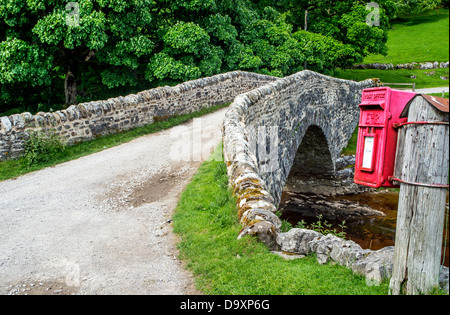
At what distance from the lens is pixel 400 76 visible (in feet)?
112

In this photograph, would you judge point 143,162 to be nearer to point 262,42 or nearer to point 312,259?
point 312,259

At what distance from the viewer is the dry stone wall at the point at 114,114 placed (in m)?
9.05

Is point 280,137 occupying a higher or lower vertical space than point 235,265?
higher

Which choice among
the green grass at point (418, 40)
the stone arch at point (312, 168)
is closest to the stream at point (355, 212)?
the stone arch at point (312, 168)

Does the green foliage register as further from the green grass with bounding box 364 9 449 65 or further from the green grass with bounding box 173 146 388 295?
the green grass with bounding box 364 9 449 65

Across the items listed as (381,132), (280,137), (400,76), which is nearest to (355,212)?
(280,137)

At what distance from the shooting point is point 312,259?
442 centimetres

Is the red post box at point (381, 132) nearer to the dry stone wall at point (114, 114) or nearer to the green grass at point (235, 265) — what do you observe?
the green grass at point (235, 265)

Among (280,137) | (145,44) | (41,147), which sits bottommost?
(41,147)

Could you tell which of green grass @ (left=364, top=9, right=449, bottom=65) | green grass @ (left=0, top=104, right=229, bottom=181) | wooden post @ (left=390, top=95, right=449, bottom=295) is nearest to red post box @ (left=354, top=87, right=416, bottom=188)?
wooden post @ (left=390, top=95, right=449, bottom=295)

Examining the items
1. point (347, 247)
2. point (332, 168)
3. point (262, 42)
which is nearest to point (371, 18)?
point (262, 42)

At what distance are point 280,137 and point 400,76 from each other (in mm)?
27876

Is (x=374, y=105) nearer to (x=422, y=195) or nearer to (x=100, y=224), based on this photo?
(x=422, y=195)

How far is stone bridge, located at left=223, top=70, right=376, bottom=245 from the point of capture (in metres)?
5.53
